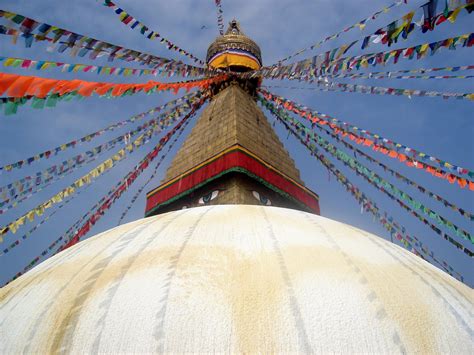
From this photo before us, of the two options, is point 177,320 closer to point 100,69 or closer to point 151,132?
point 100,69

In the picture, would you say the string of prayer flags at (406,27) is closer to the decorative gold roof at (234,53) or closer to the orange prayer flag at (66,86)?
the orange prayer flag at (66,86)

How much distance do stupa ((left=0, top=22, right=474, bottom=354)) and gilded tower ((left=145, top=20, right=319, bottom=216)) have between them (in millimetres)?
4266

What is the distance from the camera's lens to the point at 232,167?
7.61 meters

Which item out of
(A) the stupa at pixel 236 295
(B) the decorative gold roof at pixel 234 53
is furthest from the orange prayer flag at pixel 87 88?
(B) the decorative gold roof at pixel 234 53

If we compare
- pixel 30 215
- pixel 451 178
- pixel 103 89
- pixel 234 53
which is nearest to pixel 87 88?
pixel 103 89

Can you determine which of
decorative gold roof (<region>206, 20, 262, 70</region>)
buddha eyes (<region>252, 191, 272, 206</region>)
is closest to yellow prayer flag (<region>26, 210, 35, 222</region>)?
buddha eyes (<region>252, 191, 272, 206</region>)

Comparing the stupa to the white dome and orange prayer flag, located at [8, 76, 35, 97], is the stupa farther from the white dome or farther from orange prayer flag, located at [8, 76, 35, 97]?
orange prayer flag, located at [8, 76, 35, 97]

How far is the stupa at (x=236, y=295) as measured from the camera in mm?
2043

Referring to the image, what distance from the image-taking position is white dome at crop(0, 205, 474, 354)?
2.04 metres

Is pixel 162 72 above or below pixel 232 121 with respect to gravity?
above

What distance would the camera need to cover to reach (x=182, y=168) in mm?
9180

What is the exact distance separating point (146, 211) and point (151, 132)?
2247 millimetres

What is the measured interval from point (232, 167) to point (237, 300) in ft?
18.1

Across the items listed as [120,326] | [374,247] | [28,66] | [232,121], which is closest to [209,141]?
[232,121]
